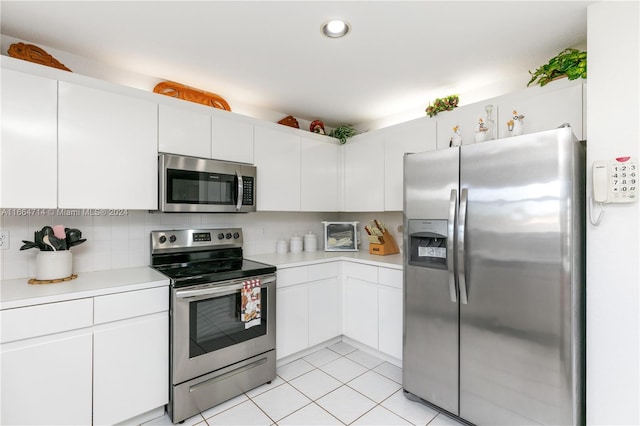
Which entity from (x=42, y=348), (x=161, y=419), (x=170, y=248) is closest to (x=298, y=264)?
(x=170, y=248)

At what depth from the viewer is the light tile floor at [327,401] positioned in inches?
75.0

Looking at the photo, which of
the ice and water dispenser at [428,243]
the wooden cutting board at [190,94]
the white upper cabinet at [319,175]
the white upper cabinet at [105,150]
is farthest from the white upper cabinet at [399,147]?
the white upper cabinet at [105,150]

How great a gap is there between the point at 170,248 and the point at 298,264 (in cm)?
106

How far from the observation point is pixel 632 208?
1.45 meters

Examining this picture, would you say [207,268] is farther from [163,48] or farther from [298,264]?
[163,48]

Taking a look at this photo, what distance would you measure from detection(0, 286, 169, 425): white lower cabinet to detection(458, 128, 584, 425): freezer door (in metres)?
1.92

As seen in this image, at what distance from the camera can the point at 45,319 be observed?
155cm

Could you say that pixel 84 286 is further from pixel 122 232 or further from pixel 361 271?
pixel 361 271

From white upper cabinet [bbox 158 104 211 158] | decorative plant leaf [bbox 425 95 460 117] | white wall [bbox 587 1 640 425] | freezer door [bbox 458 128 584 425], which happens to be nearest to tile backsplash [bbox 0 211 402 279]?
white upper cabinet [bbox 158 104 211 158]

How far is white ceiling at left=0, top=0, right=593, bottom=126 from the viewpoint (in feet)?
5.34

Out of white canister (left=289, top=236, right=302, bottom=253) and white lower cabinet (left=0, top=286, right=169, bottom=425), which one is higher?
white canister (left=289, top=236, right=302, bottom=253)

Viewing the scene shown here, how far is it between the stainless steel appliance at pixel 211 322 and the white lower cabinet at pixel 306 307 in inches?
7.7

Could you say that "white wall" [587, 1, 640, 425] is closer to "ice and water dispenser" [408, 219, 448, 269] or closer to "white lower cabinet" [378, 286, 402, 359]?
"ice and water dispenser" [408, 219, 448, 269]

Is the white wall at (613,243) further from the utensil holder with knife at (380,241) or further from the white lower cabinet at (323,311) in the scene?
the white lower cabinet at (323,311)
